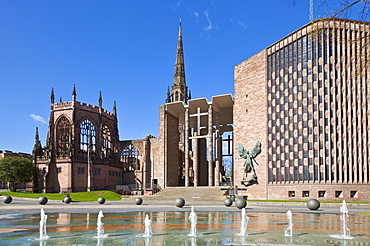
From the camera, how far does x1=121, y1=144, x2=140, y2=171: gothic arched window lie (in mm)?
76438

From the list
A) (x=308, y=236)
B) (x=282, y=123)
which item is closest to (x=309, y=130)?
(x=282, y=123)

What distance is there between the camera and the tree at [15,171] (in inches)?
2440

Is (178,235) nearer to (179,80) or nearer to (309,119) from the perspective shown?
(309,119)

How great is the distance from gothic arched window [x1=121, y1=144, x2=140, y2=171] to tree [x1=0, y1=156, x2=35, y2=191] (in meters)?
19.9

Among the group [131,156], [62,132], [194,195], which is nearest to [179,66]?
[131,156]

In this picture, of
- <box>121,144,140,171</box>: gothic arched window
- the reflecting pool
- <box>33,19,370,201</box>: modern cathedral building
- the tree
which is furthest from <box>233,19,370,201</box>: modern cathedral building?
the tree

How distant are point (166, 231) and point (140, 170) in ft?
195

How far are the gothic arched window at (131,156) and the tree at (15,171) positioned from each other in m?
19.9

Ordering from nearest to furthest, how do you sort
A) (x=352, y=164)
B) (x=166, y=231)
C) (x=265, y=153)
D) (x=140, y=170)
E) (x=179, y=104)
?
(x=166, y=231), (x=352, y=164), (x=265, y=153), (x=179, y=104), (x=140, y=170)

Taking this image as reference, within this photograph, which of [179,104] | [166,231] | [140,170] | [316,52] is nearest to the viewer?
[166,231]

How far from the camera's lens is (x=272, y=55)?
50.7 m

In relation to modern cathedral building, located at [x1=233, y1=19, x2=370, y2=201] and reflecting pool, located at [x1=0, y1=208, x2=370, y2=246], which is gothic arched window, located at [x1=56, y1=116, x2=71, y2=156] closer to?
modern cathedral building, located at [x1=233, y1=19, x2=370, y2=201]

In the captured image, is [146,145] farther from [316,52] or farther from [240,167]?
[316,52]

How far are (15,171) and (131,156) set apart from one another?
2347 centimetres
